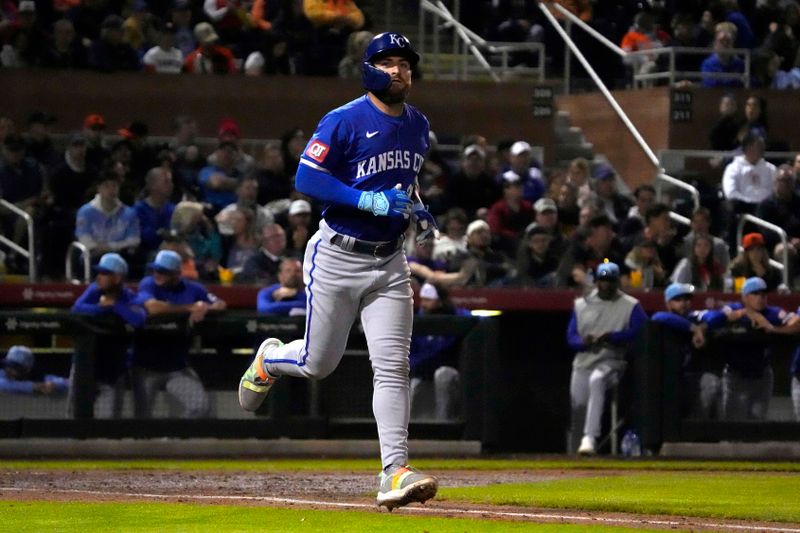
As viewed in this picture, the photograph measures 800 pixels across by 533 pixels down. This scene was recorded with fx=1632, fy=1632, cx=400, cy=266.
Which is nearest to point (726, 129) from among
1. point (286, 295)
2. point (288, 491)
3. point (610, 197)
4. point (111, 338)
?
point (610, 197)

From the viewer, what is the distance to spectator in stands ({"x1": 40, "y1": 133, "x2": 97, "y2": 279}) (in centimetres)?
1505

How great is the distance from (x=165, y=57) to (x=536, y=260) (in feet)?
18.9

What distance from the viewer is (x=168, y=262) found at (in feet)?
43.9

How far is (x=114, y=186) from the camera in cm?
1474

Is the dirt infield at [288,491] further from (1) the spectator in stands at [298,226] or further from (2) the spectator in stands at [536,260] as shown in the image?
(1) the spectator in stands at [298,226]

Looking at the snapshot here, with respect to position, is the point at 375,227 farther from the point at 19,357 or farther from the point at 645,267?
the point at 645,267

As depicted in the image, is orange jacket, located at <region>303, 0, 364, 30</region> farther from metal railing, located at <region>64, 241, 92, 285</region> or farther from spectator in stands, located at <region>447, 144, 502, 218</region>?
metal railing, located at <region>64, 241, 92, 285</region>

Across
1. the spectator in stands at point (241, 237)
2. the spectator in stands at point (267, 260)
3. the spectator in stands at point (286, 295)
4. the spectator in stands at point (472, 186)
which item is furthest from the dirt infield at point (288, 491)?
the spectator in stands at point (472, 186)

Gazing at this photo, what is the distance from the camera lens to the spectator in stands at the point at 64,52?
18.2 meters

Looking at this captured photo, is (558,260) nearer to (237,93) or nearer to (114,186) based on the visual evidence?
(114,186)

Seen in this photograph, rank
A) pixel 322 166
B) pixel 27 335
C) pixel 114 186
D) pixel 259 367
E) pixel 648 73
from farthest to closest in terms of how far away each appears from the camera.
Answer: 1. pixel 648 73
2. pixel 114 186
3. pixel 27 335
4. pixel 259 367
5. pixel 322 166

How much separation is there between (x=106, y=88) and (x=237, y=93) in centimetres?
153

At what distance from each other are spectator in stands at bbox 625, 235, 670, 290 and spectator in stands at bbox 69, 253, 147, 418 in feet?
Answer: 16.3

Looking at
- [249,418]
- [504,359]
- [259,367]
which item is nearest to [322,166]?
[259,367]
